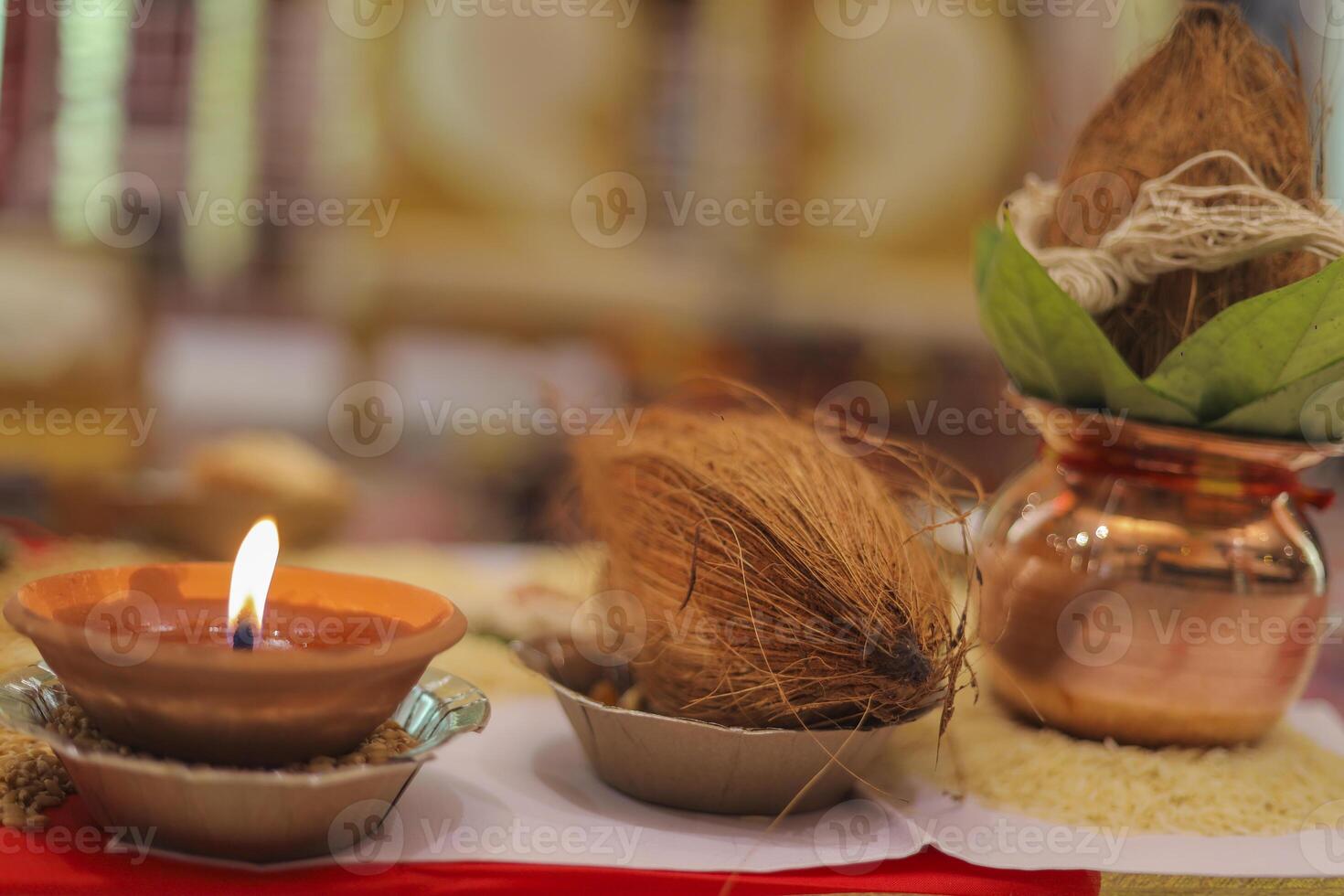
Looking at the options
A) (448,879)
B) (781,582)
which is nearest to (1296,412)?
(781,582)

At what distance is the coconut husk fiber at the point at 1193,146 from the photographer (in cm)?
59

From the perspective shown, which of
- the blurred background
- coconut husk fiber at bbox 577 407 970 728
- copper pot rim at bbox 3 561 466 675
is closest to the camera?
copper pot rim at bbox 3 561 466 675

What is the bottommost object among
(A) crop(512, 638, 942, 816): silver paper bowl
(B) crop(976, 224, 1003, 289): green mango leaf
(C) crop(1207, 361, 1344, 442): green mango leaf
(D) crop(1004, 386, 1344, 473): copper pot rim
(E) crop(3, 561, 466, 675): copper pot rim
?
(A) crop(512, 638, 942, 816): silver paper bowl

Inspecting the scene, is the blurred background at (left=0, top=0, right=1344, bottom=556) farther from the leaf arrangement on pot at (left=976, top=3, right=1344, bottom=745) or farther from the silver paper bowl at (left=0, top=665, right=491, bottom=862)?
the silver paper bowl at (left=0, top=665, right=491, bottom=862)

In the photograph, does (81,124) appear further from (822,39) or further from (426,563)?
(426,563)

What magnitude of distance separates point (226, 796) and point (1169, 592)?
0.43 metres

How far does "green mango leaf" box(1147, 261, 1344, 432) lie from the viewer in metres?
0.52

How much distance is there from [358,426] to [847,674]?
3.11 metres

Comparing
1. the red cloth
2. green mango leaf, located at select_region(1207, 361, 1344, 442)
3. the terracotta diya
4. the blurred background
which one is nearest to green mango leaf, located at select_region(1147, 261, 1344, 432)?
green mango leaf, located at select_region(1207, 361, 1344, 442)

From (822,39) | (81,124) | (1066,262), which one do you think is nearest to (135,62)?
(81,124)

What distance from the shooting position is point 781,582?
50cm

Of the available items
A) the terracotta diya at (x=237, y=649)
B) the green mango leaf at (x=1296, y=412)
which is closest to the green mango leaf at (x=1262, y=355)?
the green mango leaf at (x=1296, y=412)

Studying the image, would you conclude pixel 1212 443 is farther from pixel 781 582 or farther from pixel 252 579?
pixel 252 579

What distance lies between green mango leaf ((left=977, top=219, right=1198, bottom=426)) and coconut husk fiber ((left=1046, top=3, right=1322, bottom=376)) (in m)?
0.04
